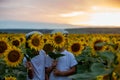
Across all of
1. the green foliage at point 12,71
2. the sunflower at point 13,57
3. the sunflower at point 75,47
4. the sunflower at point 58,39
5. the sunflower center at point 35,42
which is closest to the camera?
the green foliage at point 12,71

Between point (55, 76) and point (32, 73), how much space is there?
275 millimetres

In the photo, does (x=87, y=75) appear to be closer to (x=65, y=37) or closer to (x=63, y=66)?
(x=63, y=66)

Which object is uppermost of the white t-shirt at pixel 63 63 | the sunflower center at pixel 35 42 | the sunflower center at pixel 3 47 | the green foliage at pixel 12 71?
the sunflower center at pixel 35 42

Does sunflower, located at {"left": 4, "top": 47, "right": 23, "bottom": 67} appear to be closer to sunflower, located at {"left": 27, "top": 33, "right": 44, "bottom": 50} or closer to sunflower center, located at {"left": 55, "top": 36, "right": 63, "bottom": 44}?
sunflower, located at {"left": 27, "top": 33, "right": 44, "bottom": 50}

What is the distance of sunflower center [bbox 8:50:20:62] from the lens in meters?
5.11

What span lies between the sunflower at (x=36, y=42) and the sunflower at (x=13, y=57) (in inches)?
10.7

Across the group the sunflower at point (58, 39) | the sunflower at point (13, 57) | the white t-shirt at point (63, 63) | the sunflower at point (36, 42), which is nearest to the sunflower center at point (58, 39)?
the sunflower at point (58, 39)

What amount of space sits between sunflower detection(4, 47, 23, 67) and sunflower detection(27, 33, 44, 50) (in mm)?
272

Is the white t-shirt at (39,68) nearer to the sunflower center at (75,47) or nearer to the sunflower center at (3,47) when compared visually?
the sunflower center at (3,47)

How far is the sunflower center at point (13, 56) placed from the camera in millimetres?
5107

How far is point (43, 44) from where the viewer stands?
5445 mm

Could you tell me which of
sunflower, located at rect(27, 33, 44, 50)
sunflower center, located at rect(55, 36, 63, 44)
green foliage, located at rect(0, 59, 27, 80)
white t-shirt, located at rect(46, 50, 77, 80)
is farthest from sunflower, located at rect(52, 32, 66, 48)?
white t-shirt, located at rect(46, 50, 77, 80)

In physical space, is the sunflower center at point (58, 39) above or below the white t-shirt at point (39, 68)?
above

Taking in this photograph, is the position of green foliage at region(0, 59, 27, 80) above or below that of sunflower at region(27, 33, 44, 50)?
below
